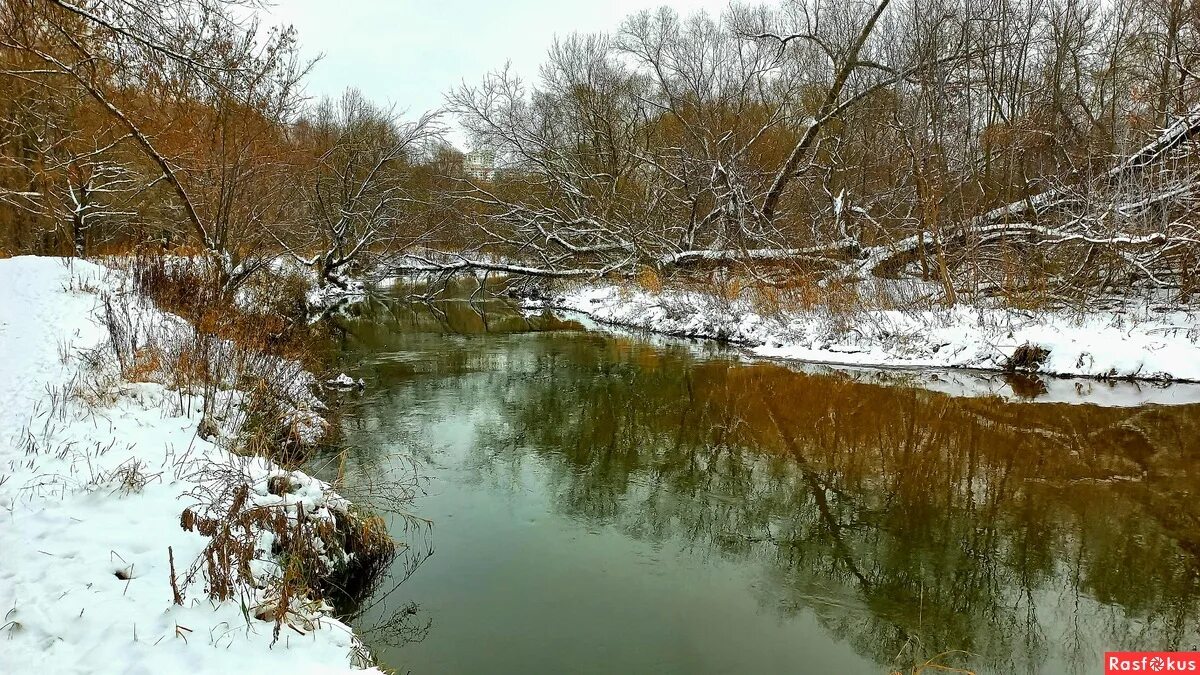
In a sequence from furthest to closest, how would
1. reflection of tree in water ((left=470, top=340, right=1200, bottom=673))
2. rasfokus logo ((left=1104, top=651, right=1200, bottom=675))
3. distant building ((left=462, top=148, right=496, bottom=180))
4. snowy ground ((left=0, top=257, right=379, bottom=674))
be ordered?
1. distant building ((left=462, top=148, right=496, bottom=180))
2. reflection of tree in water ((left=470, top=340, right=1200, bottom=673))
3. rasfokus logo ((left=1104, top=651, right=1200, bottom=675))
4. snowy ground ((left=0, top=257, right=379, bottom=674))

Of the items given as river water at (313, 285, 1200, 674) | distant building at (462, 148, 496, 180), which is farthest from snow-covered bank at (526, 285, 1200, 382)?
distant building at (462, 148, 496, 180)

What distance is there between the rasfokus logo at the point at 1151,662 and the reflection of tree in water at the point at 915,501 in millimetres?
66

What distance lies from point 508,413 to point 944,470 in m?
5.12

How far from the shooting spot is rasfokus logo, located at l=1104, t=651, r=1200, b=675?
137 inches

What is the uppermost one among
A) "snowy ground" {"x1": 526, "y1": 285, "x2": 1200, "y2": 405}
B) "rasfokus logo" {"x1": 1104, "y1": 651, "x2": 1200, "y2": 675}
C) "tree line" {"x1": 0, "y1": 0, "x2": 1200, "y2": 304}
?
"tree line" {"x1": 0, "y1": 0, "x2": 1200, "y2": 304}

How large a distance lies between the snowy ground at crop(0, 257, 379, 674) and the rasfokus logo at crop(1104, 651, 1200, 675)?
3.87 meters

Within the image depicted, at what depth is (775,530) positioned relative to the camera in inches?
204

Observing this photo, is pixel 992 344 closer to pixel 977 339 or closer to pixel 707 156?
pixel 977 339

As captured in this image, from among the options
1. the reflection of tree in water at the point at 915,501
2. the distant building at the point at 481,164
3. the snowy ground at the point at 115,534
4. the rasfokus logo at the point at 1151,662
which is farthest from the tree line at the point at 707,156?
the rasfokus logo at the point at 1151,662

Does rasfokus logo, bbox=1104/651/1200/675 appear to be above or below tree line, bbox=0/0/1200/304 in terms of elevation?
below

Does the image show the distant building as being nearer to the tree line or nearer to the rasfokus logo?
the tree line

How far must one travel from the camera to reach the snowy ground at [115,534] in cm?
278

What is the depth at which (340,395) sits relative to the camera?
30.7ft

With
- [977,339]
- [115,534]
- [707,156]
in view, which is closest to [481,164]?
[707,156]
